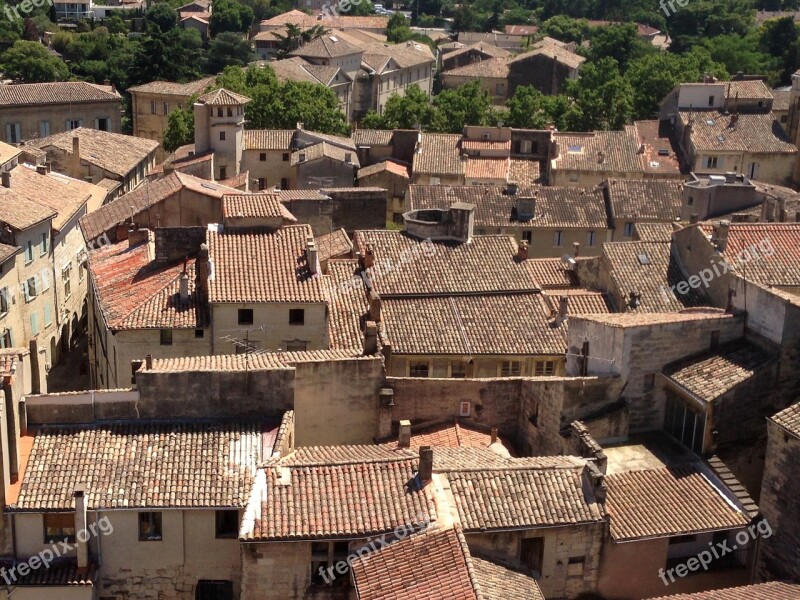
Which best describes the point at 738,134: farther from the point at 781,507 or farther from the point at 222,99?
the point at 781,507

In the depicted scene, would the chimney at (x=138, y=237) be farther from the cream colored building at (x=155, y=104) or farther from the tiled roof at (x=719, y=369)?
the cream colored building at (x=155, y=104)

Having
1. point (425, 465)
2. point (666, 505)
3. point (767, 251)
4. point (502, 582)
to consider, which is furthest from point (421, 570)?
point (767, 251)

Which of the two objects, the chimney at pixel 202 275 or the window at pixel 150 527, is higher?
the chimney at pixel 202 275

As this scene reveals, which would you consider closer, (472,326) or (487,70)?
(472,326)

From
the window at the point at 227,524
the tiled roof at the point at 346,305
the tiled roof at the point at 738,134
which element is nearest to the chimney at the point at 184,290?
the tiled roof at the point at 346,305

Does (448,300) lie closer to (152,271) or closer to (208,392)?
(152,271)

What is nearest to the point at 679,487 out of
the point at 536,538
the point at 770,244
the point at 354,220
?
the point at 536,538
